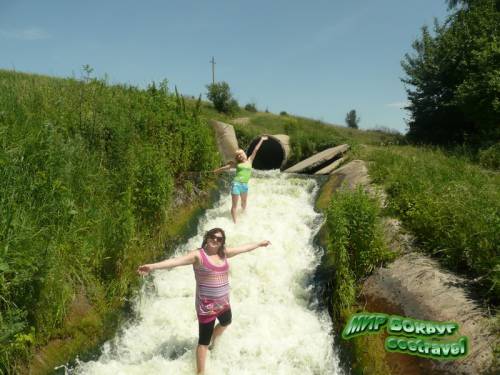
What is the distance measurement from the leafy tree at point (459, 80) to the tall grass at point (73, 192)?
43.4 ft

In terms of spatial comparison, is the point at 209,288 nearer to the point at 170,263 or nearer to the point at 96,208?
the point at 170,263

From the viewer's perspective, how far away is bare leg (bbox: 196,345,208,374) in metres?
5.12

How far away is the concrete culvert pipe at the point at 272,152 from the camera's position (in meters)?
20.9

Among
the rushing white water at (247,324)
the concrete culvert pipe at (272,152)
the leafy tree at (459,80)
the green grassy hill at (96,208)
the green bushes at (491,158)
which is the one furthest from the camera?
the concrete culvert pipe at (272,152)

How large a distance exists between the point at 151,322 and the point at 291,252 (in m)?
3.49

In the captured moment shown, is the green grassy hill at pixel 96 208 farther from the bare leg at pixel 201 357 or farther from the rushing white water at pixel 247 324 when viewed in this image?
the bare leg at pixel 201 357

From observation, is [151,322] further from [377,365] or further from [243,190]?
[243,190]

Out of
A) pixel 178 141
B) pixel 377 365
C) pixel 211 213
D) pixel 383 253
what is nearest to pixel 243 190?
pixel 211 213

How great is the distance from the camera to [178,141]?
36.7ft

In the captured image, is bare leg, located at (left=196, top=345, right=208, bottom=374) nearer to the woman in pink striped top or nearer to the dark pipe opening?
the woman in pink striped top

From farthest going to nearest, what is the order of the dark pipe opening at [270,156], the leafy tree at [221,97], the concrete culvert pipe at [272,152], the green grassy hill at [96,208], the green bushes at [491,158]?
the leafy tree at [221,97]
the dark pipe opening at [270,156]
the concrete culvert pipe at [272,152]
the green bushes at [491,158]
the green grassy hill at [96,208]

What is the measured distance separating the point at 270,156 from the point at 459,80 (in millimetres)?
10835

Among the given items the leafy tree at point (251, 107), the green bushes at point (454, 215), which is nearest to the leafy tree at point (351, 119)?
the leafy tree at point (251, 107)

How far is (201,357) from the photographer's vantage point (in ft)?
16.9
